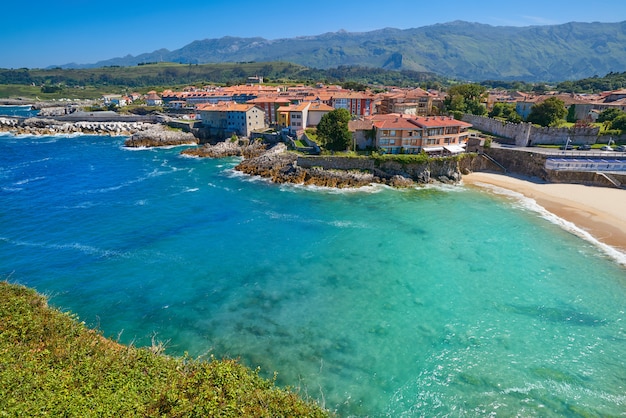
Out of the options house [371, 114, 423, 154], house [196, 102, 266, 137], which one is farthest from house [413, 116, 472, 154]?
house [196, 102, 266, 137]

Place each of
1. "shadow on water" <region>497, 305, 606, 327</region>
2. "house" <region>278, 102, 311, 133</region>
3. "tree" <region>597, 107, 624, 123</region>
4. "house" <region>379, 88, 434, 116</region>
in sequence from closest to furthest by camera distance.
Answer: "shadow on water" <region>497, 305, 606, 327</region> < "tree" <region>597, 107, 624, 123</region> < "house" <region>278, 102, 311, 133</region> < "house" <region>379, 88, 434, 116</region>

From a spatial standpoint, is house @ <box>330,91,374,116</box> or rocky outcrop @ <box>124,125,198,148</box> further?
house @ <box>330,91,374,116</box>

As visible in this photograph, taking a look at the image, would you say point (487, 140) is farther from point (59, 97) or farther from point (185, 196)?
point (59, 97)

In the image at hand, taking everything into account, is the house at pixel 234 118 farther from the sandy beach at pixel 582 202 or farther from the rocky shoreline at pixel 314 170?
the sandy beach at pixel 582 202

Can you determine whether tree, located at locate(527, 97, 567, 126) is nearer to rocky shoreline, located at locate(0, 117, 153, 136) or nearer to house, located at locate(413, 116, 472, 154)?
house, located at locate(413, 116, 472, 154)

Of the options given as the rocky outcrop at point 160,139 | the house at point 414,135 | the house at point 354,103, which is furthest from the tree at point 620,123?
the rocky outcrop at point 160,139

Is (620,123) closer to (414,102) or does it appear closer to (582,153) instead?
(582,153)
